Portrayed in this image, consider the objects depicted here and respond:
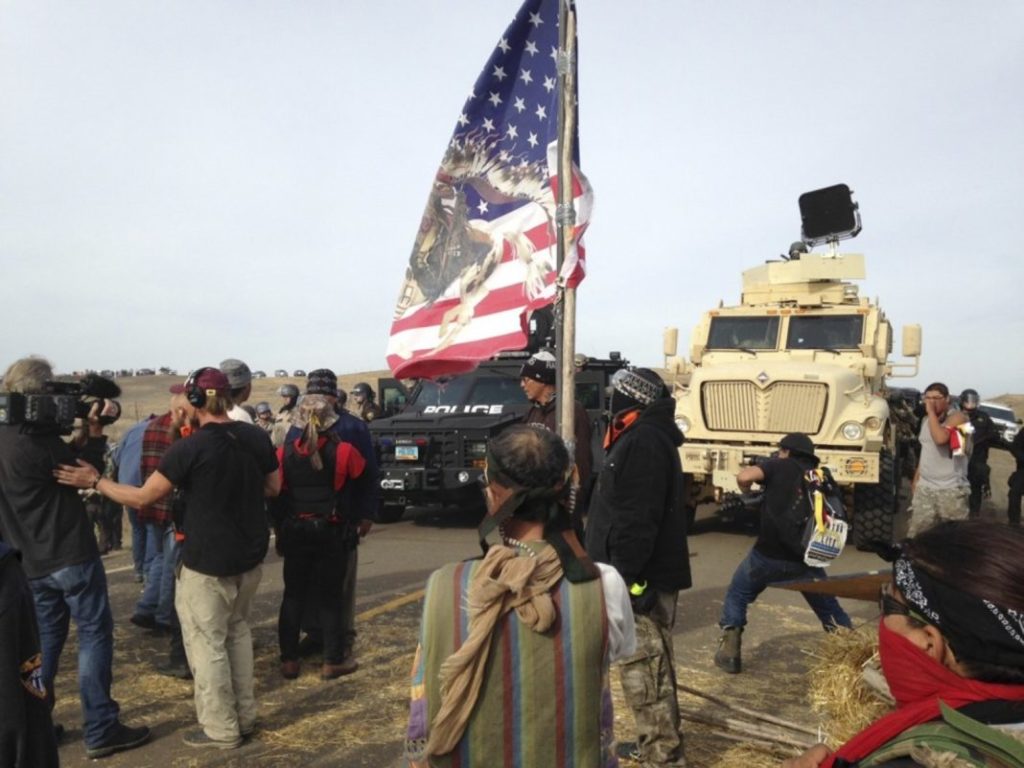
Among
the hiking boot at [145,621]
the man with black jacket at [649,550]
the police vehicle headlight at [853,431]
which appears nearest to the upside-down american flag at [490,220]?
the man with black jacket at [649,550]

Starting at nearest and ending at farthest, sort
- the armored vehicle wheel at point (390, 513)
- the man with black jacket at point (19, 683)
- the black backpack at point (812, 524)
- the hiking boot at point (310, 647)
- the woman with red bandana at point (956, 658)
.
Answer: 1. the woman with red bandana at point (956, 658)
2. the man with black jacket at point (19, 683)
3. the black backpack at point (812, 524)
4. the hiking boot at point (310, 647)
5. the armored vehicle wheel at point (390, 513)

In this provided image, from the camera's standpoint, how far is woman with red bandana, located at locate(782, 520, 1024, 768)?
1175 millimetres

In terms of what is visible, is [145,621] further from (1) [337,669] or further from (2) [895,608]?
(2) [895,608]

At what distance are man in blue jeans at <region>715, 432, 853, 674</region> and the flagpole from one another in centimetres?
187

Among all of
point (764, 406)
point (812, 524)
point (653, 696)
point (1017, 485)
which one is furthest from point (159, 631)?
point (1017, 485)

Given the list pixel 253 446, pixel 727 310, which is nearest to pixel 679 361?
pixel 727 310

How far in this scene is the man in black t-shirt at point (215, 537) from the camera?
3.82m

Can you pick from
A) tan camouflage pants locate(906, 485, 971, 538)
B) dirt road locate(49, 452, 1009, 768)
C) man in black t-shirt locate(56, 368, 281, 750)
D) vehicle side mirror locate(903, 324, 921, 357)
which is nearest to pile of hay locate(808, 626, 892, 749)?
dirt road locate(49, 452, 1009, 768)

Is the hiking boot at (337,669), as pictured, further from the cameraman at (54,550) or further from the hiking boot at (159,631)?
the hiking boot at (159,631)

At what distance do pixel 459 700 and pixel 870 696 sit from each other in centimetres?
195

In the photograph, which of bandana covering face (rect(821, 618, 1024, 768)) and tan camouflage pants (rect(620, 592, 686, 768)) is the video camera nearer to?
tan camouflage pants (rect(620, 592, 686, 768))

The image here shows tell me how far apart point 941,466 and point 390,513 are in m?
7.16

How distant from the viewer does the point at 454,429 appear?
403 inches

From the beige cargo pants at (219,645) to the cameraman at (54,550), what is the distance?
40 centimetres
